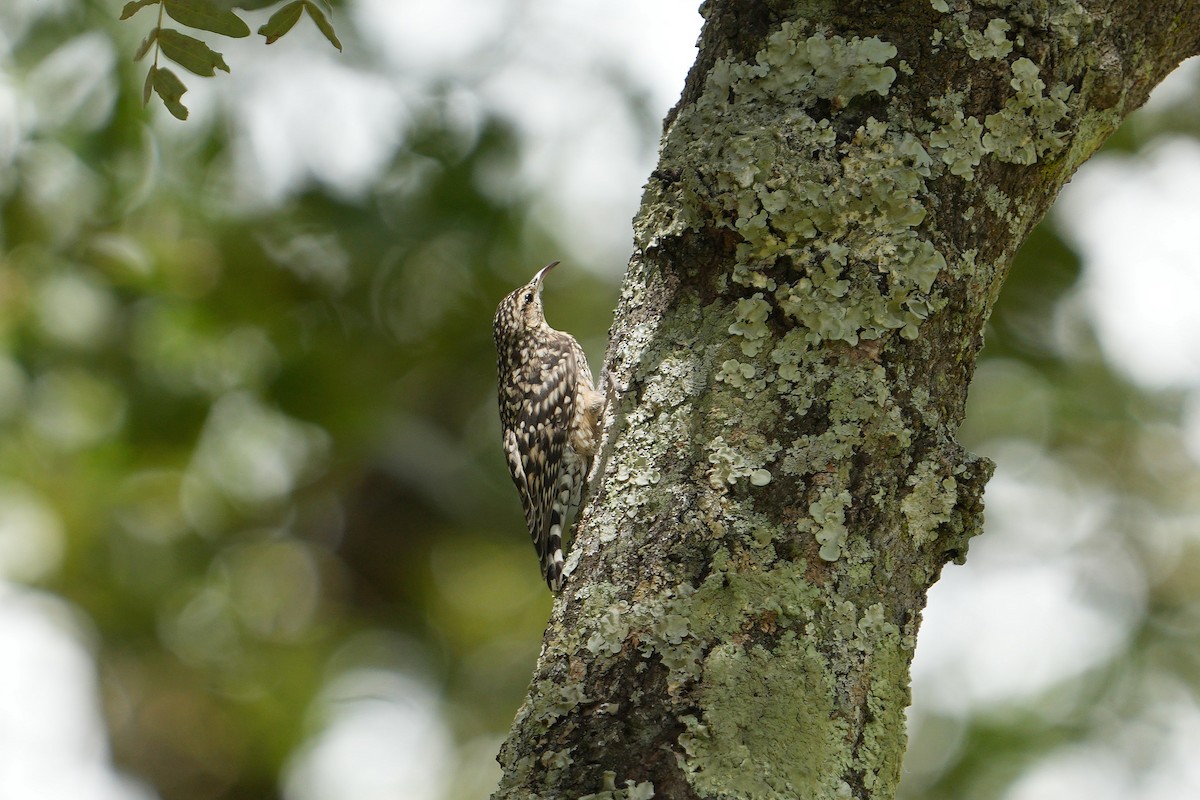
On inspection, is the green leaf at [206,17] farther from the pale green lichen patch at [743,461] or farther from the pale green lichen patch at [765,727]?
the pale green lichen patch at [765,727]

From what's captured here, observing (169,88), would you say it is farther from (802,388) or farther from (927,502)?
(927,502)

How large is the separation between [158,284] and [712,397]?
5.71m

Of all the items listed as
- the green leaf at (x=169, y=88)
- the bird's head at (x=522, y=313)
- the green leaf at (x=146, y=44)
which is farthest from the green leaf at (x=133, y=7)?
the bird's head at (x=522, y=313)

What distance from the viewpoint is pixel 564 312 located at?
358 inches

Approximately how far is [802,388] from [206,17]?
1.25 m

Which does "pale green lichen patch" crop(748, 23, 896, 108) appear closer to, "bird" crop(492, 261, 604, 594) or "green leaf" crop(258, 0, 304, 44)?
"green leaf" crop(258, 0, 304, 44)

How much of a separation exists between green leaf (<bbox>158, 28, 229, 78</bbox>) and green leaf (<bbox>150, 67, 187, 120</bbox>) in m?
0.03

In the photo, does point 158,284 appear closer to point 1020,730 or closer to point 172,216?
point 172,216

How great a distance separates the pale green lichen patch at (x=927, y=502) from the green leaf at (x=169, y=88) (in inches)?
57.7

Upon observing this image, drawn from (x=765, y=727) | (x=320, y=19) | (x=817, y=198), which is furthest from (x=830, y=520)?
(x=320, y=19)

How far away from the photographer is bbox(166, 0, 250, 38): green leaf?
6.54ft

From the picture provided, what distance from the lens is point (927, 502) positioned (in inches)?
80.3

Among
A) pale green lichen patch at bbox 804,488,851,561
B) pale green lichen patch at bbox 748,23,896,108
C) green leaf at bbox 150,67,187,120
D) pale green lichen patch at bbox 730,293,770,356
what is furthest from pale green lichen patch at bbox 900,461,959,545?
green leaf at bbox 150,67,187,120

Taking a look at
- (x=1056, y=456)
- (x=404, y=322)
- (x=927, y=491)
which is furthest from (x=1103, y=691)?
(x=927, y=491)
